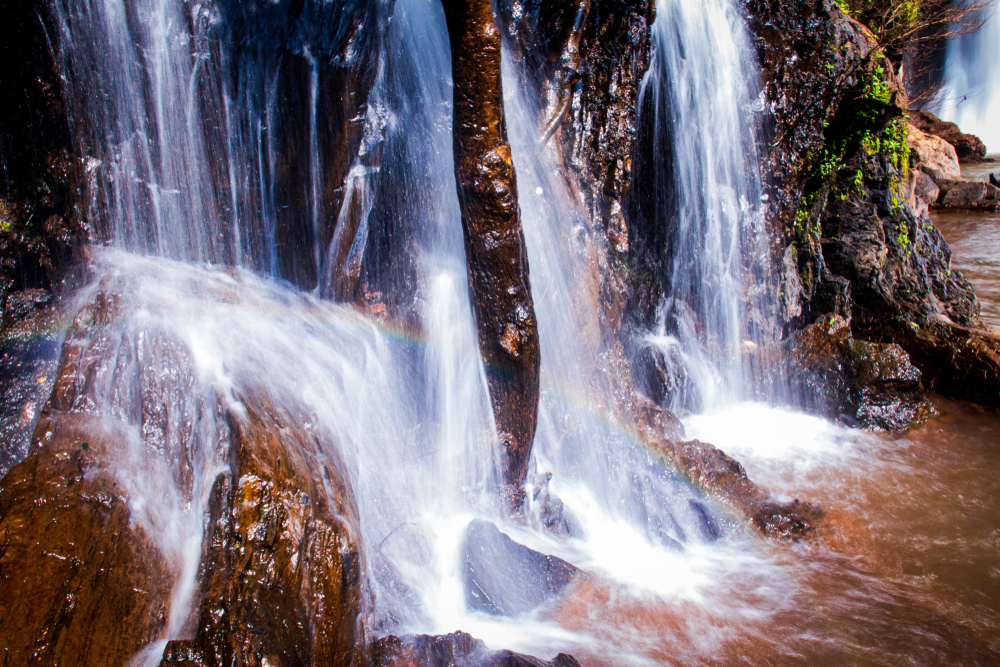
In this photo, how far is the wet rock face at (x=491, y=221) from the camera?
3.80 m

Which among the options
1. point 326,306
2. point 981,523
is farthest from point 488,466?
point 981,523

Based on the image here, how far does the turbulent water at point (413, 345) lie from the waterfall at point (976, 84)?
80.4 feet

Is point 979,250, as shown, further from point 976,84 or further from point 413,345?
point 976,84

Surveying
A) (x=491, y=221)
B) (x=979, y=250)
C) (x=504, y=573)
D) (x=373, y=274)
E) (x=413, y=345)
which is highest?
(x=979, y=250)

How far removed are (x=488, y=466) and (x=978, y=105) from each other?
98.8ft

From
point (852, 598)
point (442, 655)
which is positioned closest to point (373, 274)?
point (442, 655)

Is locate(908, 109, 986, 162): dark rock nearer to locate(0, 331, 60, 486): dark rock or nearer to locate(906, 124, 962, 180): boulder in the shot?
locate(906, 124, 962, 180): boulder

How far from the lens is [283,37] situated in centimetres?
410

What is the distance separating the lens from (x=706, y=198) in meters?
6.32

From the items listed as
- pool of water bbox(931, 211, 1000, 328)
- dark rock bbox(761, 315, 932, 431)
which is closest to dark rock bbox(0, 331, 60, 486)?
dark rock bbox(761, 315, 932, 431)

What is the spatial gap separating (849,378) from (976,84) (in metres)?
24.7

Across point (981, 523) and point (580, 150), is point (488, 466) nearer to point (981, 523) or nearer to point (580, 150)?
point (580, 150)

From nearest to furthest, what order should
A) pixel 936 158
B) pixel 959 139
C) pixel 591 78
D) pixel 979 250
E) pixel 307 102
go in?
1. pixel 307 102
2. pixel 591 78
3. pixel 979 250
4. pixel 936 158
5. pixel 959 139

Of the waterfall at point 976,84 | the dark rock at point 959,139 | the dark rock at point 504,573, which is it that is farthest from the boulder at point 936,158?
the dark rock at point 504,573
